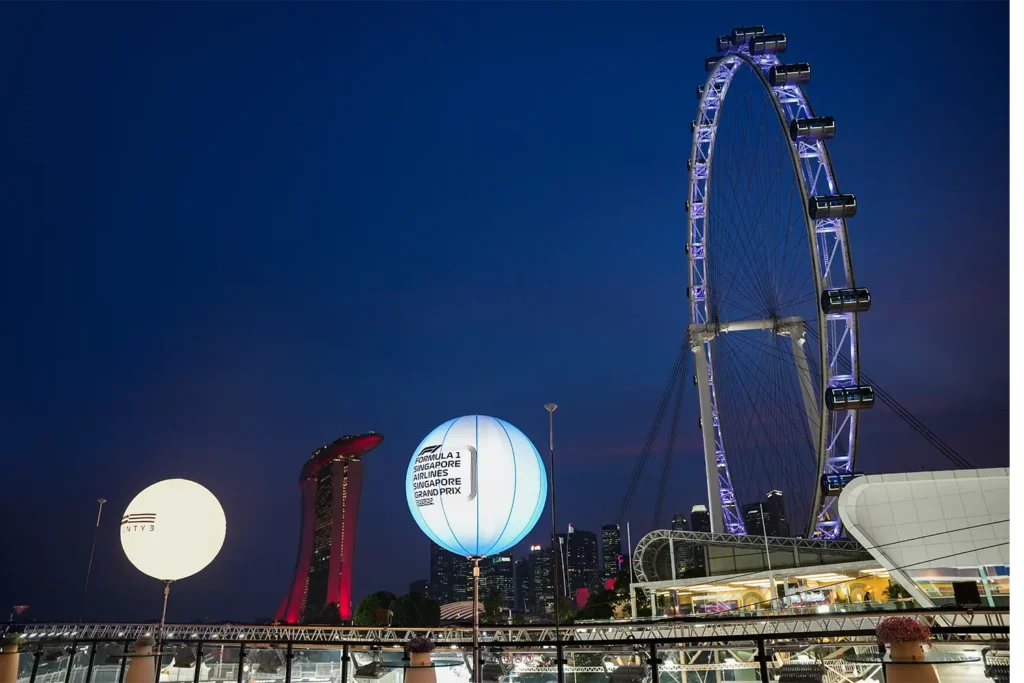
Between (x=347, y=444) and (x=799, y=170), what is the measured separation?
149ft

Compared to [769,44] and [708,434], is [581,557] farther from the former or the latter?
[769,44]

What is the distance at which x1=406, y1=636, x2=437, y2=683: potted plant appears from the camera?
551cm

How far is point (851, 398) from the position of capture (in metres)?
22.0

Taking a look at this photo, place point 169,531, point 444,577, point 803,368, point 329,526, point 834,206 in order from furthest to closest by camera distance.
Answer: point 444,577, point 329,526, point 803,368, point 834,206, point 169,531

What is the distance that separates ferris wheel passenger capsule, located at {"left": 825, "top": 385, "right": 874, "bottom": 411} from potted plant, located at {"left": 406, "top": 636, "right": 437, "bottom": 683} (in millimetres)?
19693

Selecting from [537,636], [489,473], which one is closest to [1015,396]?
[489,473]

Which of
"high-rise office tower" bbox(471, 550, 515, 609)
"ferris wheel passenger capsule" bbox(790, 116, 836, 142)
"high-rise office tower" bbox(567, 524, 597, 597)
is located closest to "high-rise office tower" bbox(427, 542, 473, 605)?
"high-rise office tower" bbox(471, 550, 515, 609)

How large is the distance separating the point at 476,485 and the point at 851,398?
1834cm

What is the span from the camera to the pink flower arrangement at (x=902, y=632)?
4.13 metres

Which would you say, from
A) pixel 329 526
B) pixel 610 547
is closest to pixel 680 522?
pixel 610 547

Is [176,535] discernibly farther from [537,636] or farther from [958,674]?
[537,636]

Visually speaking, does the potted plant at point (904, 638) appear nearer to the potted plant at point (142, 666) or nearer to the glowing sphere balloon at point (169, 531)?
the potted plant at point (142, 666)

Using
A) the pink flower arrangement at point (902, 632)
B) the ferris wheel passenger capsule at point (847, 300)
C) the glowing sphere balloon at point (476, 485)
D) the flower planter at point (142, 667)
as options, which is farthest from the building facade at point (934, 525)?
the flower planter at point (142, 667)

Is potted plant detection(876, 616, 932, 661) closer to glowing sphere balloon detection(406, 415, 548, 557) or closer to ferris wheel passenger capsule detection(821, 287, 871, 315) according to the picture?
glowing sphere balloon detection(406, 415, 548, 557)
